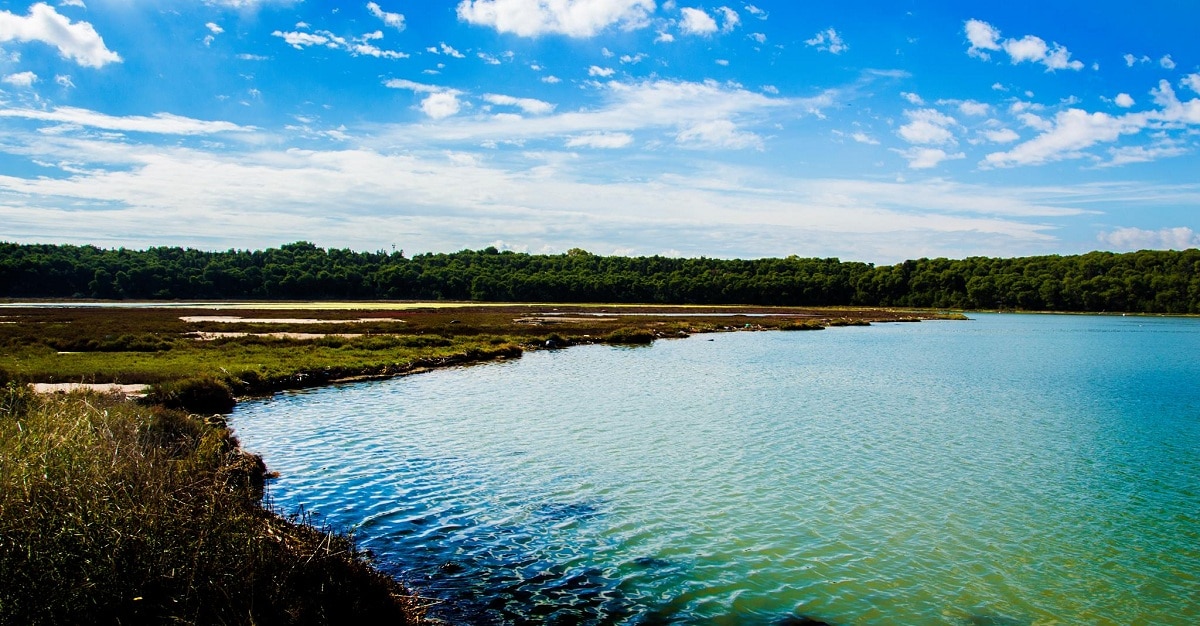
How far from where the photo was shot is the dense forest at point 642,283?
157 m

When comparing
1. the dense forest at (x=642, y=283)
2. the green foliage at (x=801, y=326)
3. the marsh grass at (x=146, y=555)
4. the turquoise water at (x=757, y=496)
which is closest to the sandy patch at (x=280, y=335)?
the turquoise water at (x=757, y=496)

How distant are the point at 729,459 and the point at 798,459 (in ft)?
6.05

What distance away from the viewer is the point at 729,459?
19.8 metres

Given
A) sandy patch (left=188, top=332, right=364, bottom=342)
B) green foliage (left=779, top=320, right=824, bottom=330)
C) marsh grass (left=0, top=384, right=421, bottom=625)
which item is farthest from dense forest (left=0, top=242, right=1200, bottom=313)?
marsh grass (left=0, top=384, right=421, bottom=625)

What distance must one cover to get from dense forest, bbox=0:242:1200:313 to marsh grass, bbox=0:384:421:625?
168m

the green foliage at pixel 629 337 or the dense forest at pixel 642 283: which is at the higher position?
the dense forest at pixel 642 283

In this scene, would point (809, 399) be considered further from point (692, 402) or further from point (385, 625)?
point (385, 625)

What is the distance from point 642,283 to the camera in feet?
622

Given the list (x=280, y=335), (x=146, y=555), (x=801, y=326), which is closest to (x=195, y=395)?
(x=146, y=555)

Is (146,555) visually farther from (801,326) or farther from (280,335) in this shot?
(801,326)

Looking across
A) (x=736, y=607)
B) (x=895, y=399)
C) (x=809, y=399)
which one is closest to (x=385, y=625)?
(x=736, y=607)

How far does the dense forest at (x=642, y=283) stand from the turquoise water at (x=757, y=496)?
150 m

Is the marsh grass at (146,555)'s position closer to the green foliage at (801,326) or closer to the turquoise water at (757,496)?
the turquoise water at (757,496)

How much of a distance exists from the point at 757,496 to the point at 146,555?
12016 mm
